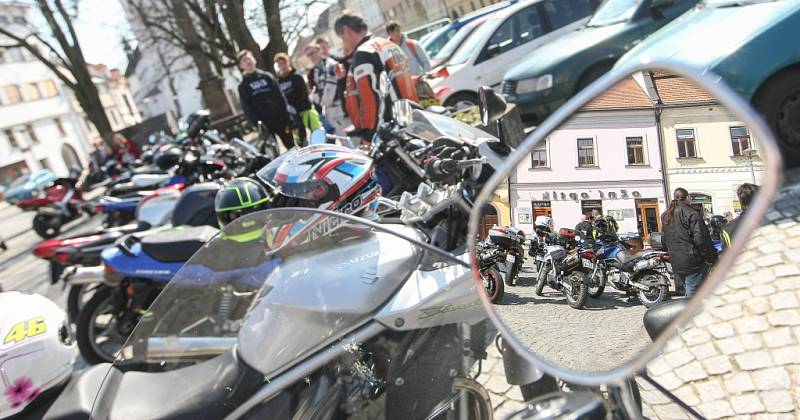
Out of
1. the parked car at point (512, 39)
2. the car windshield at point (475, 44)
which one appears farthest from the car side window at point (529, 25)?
the car windshield at point (475, 44)

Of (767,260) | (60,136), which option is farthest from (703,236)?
(60,136)

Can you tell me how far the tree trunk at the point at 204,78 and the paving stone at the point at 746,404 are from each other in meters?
17.2

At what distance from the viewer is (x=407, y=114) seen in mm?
3475

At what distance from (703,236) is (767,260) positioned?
8.5 inches

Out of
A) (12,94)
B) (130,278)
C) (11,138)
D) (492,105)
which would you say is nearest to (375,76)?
(492,105)

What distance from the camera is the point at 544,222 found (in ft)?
2.95

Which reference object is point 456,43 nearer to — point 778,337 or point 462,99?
point 462,99

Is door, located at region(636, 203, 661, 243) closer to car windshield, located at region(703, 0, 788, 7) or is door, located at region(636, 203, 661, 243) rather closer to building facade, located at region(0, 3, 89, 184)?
car windshield, located at region(703, 0, 788, 7)

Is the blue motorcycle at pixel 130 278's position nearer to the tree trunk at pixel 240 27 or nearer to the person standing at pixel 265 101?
the person standing at pixel 265 101

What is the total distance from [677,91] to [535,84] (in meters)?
6.20

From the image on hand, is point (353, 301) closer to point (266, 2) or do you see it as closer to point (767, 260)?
point (767, 260)

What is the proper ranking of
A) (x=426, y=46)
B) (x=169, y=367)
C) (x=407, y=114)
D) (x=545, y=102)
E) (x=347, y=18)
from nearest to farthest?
(x=169, y=367)
(x=407, y=114)
(x=347, y=18)
(x=545, y=102)
(x=426, y=46)

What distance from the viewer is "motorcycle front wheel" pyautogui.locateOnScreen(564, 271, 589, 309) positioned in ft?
2.77

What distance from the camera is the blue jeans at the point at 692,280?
688 millimetres
